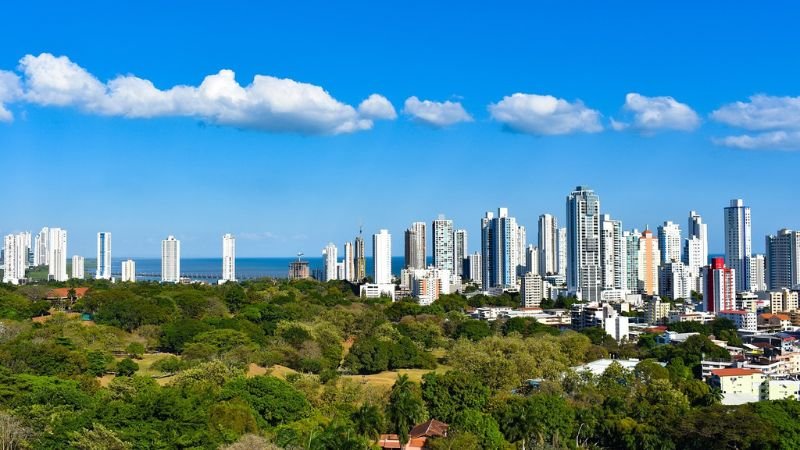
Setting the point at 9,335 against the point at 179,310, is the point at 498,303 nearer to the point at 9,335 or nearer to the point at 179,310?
the point at 179,310

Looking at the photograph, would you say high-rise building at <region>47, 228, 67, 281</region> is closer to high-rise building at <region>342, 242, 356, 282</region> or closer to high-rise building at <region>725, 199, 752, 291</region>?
high-rise building at <region>342, 242, 356, 282</region>

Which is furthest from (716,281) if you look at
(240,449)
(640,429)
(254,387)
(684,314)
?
(240,449)

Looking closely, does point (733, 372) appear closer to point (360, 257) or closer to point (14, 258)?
point (360, 257)

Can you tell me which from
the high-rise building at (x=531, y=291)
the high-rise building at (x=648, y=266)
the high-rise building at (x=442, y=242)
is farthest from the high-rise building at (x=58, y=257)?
the high-rise building at (x=648, y=266)

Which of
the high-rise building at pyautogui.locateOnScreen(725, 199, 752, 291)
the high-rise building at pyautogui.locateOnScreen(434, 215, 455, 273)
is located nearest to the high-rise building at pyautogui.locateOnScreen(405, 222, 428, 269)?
the high-rise building at pyautogui.locateOnScreen(434, 215, 455, 273)

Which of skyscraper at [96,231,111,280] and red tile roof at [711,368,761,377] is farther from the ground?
skyscraper at [96,231,111,280]

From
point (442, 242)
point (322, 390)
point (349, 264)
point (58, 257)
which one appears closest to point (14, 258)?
point (58, 257)
